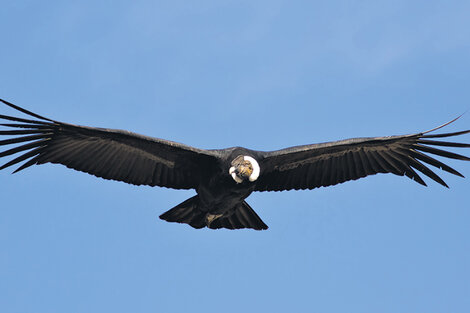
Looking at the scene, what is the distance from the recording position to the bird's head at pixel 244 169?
41.9 ft

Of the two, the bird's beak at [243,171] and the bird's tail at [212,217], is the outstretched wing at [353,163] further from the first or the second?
the bird's beak at [243,171]

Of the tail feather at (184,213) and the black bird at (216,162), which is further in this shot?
the tail feather at (184,213)

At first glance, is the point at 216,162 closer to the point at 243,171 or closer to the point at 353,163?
the point at 243,171

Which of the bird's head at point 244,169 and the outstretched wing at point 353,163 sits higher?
the outstretched wing at point 353,163

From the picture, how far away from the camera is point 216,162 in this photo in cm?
1313

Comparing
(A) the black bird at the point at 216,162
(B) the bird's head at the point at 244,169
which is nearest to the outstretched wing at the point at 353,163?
(A) the black bird at the point at 216,162

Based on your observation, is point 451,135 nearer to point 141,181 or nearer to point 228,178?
point 228,178

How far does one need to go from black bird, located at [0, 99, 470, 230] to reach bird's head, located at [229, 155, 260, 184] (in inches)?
0.6

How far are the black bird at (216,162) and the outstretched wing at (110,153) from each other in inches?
0.6

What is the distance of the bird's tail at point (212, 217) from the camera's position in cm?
1368

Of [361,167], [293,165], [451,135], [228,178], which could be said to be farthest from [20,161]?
[451,135]

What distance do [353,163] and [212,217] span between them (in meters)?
2.42

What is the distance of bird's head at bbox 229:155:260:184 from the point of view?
1277 centimetres

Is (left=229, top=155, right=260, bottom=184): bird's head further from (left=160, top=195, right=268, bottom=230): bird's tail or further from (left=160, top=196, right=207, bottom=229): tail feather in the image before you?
(left=160, top=196, right=207, bottom=229): tail feather
